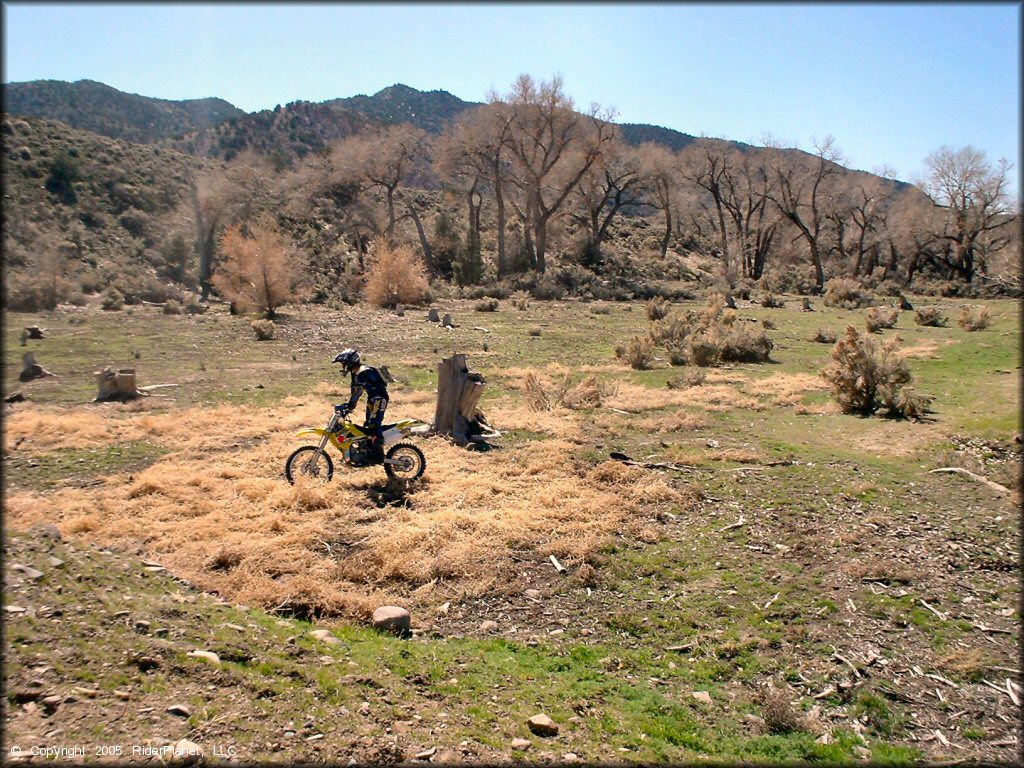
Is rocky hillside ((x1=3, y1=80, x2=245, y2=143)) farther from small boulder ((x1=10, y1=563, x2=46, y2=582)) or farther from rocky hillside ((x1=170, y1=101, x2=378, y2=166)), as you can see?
small boulder ((x1=10, y1=563, x2=46, y2=582))

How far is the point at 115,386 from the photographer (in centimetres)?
1322

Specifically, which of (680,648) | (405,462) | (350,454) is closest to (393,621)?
(680,648)

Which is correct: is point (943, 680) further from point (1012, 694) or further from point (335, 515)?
point (335, 515)

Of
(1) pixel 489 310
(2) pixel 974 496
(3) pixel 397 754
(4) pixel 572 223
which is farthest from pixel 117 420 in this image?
(4) pixel 572 223

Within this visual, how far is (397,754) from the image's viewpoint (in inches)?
146

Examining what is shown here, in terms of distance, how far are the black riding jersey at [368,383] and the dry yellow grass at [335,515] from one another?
116cm

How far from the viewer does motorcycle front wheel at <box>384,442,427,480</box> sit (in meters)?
9.13

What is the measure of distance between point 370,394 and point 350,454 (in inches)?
33.7

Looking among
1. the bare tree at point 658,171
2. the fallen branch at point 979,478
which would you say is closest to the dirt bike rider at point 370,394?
the fallen branch at point 979,478

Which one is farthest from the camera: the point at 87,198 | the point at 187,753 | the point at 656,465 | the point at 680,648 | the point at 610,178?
the point at 610,178

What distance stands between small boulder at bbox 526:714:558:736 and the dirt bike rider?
202 inches

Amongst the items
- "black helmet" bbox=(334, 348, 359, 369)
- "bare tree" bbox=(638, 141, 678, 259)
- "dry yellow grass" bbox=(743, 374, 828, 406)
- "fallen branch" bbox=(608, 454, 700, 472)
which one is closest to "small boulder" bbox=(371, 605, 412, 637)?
"black helmet" bbox=(334, 348, 359, 369)

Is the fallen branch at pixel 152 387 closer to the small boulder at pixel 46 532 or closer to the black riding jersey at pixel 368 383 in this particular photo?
the black riding jersey at pixel 368 383

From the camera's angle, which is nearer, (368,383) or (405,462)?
(368,383)
